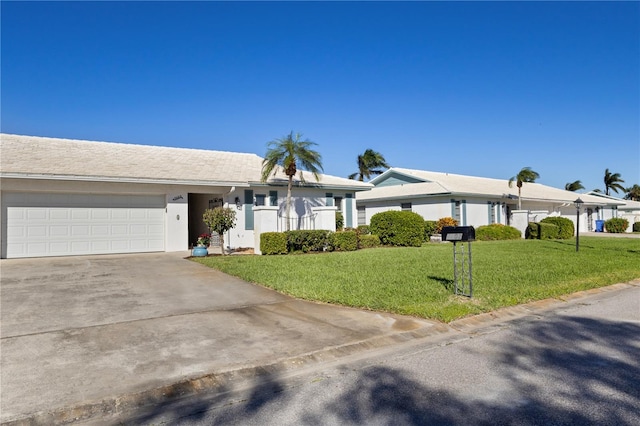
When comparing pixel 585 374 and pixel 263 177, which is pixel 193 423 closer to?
pixel 585 374

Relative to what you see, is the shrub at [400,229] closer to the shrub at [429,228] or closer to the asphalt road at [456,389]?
the shrub at [429,228]

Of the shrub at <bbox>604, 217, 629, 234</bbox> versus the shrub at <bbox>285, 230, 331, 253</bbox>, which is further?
the shrub at <bbox>604, 217, 629, 234</bbox>

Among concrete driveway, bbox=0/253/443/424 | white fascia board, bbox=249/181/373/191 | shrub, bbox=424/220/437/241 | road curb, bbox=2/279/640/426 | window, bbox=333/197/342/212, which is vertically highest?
white fascia board, bbox=249/181/373/191

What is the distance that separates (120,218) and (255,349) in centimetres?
1296

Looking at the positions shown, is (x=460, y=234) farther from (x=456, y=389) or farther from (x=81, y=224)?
(x=81, y=224)

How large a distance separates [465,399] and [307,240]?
40.1 feet

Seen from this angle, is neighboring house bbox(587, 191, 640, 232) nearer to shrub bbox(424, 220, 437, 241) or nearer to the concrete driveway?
shrub bbox(424, 220, 437, 241)

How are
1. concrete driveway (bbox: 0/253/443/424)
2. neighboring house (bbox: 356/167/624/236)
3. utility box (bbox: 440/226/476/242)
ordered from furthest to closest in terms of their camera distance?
neighboring house (bbox: 356/167/624/236) < utility box (bbox: 440/226/476/242) < concrete driveway (bbox: 0/253/443/424)

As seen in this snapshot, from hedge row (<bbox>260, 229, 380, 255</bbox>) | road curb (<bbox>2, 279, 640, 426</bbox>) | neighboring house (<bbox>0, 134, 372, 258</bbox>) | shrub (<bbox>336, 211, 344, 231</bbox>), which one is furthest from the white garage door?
road curb (<bbox>2, 279, 640, 426</bbox>)

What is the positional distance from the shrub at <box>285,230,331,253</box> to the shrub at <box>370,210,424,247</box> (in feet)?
13.3

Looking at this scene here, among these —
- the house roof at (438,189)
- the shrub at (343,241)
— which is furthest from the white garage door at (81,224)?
the house roof at (438,189)

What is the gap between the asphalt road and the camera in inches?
135

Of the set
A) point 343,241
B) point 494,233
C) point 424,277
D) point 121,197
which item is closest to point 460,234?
point 424,277

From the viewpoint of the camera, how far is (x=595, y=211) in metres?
40.0
